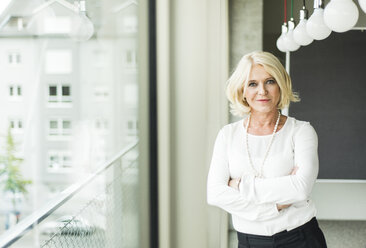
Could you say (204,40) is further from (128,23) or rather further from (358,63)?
(358,63)

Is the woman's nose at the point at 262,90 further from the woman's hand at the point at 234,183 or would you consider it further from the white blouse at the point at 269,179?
the woman's hand at the point at 234,183

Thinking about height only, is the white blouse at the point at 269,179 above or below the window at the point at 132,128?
Result: below

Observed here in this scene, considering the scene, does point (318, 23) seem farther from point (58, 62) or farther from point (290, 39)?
point (58, 62)

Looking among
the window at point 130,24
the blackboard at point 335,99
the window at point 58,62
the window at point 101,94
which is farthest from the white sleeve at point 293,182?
the blackboard at point 335,99

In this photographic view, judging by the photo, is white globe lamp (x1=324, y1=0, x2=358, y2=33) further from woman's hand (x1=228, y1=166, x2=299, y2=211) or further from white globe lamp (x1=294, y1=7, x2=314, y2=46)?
white globe lamp (x1=294, y1=7, x2=314, y2=46)

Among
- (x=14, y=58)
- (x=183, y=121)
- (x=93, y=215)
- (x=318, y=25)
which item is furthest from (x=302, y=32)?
(x=14, y=58)

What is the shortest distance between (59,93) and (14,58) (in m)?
0.28

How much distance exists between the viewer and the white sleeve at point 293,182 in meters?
1.38

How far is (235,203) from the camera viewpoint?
56.6 inches

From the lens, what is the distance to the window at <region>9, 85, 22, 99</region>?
0.78 m

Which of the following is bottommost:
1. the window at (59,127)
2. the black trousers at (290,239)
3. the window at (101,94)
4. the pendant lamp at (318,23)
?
the black trousers at (290,239)

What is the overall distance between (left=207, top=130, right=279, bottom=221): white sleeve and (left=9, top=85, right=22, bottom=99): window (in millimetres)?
828

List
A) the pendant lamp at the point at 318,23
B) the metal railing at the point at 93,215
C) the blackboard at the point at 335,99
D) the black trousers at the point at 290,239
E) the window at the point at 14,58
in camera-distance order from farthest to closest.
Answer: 1. the blackboard at the point at 335,99
2. the pendant lamp at the point at 318,23
3. the black trousers at the point at 290,239
4. the metal railing at the point at 93,215
5. the window at the point at 14,58

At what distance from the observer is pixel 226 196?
146 centimetres
